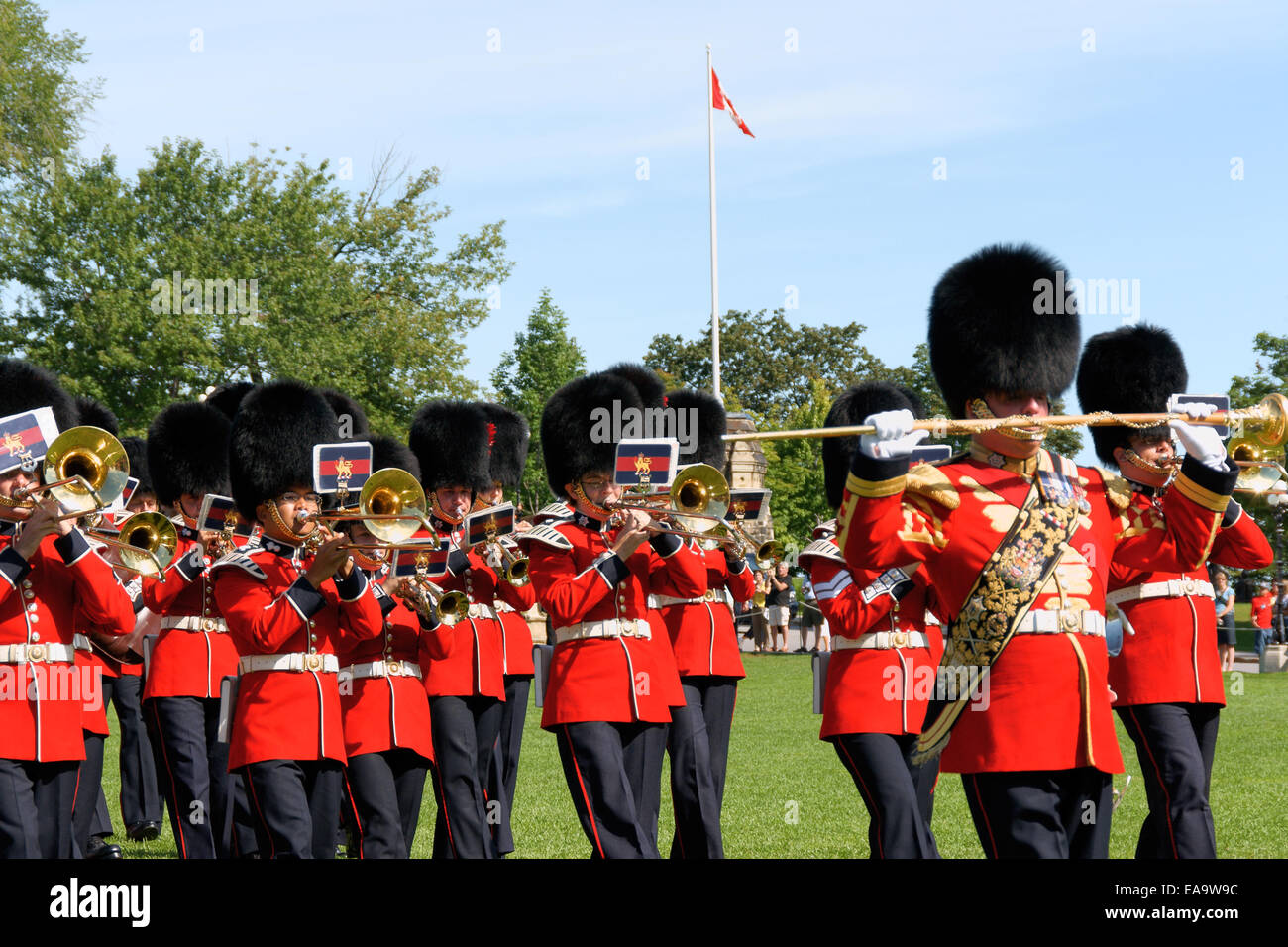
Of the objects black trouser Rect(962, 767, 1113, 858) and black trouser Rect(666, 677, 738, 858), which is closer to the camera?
black trouser Rect(962, 767, 1113, 858)

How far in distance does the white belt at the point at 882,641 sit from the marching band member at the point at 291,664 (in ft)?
5.92

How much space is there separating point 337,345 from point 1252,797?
23023 mm

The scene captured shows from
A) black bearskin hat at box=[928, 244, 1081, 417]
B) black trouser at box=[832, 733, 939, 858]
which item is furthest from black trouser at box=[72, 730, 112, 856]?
black bearskin hat at box=[928, 244, 1081, 417]

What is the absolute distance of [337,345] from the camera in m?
30.6

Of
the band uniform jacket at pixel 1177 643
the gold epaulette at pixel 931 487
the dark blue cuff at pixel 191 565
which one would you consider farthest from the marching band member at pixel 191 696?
the gold epaulette at pixel 931 487

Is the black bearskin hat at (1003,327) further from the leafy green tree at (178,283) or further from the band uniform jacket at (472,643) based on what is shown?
the leafy green tree at (178,283)

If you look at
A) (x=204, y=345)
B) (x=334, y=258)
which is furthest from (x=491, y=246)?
(x=204, y=345)

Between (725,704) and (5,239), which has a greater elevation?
(5,239)

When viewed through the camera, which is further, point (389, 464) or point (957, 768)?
point (389, 464)

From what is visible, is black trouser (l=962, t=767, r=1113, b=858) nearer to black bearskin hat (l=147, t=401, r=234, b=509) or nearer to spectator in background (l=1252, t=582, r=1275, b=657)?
black bearskin hat (l=147, t=401, r=234, b=509)

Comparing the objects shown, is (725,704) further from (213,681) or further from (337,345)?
(337,345)

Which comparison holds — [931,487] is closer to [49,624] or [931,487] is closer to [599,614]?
[599,614]

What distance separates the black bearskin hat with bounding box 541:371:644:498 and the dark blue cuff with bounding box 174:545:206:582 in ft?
5.28

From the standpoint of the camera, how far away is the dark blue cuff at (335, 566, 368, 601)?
5.81 meters
